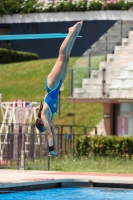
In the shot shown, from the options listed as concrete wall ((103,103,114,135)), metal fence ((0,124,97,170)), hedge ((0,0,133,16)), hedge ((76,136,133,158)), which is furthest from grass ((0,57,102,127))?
hedge ((76,136,133,158))

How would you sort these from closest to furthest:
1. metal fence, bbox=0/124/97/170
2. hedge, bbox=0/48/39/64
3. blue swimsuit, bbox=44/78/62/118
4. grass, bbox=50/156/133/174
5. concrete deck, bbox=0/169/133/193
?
blue swimsuit, bbox=44/78/62/118
concrete deck, bbox=0/169/133/193
grass, bbox=50/156/133/174
metal fence, bbox=0/124/97/170
hedge, bbox=0/48/39/64

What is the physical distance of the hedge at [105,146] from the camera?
92.7ft

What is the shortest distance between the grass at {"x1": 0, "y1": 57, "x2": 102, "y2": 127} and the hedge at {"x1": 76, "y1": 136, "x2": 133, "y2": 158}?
767cm

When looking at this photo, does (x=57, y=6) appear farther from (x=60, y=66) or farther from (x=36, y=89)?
(x=60, y=66)

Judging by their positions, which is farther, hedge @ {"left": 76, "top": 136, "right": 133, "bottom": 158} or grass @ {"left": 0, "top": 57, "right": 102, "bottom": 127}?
grass @ {"left": 0, "top": 57, "right": 102, "bottom": 127}

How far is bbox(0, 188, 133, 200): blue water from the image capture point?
65.4ft

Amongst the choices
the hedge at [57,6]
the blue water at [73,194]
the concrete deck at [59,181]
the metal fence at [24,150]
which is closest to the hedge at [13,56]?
the hedge at [57,6]

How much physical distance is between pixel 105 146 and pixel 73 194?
7813 mm

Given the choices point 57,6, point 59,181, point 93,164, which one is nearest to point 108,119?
point 93,164

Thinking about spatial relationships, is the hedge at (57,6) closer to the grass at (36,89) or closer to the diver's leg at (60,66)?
the grass at (36,89)

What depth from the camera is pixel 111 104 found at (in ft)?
112

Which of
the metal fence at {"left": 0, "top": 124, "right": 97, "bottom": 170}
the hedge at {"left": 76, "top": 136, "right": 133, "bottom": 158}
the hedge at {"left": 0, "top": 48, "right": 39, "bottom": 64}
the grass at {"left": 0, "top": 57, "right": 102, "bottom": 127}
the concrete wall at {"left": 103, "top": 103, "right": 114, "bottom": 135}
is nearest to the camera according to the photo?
the metal fence at {"left": 0, "top": 124, "right": 97, "bottom": 170}

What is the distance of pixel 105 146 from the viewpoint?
28.4m

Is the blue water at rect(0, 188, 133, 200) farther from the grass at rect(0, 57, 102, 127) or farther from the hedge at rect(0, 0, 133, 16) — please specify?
the hedge at rect(0, 0, 133, 16)
